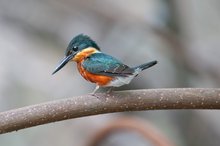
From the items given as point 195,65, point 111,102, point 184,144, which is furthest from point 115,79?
point 184,144

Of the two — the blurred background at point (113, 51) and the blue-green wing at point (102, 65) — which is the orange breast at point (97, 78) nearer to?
the blue-green wing at point (102, 65)

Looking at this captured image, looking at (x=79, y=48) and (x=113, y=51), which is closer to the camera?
(x=79, y=48)

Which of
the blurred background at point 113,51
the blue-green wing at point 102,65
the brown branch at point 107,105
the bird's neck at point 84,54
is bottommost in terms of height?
the blurred background at point 113,51

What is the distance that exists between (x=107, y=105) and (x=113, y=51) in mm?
2101

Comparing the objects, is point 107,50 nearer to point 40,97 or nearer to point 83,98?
point 40,97

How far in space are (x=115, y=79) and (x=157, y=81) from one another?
2.02 meters

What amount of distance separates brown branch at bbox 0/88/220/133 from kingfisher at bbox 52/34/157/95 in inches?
1.5

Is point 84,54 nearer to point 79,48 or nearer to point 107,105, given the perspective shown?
point 79,48

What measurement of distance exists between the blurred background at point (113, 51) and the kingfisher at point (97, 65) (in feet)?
4.41

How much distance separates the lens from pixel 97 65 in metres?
1.34

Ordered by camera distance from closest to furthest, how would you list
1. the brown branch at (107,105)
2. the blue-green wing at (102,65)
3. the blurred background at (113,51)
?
the brown branch at (107,105)
the blue-green wing at (102,65)
the blurred background at (113,51)

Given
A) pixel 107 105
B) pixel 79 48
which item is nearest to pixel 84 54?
pixel 79 48

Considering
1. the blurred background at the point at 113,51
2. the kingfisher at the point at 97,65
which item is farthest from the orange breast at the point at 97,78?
the blurred background at the point at 113,51

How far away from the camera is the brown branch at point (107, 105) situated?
1.22 meters
